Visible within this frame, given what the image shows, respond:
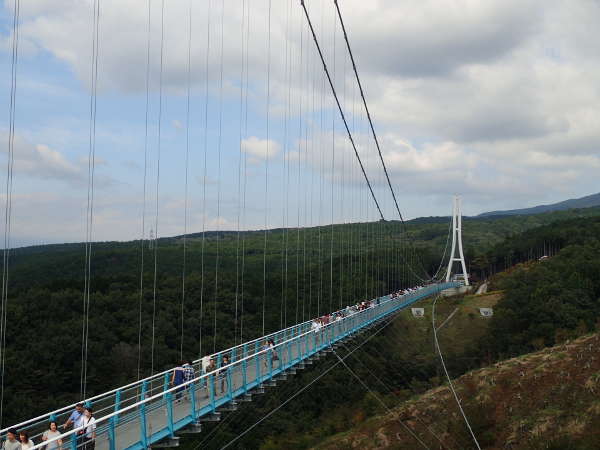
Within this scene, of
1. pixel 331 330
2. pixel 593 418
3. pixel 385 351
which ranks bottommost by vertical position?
pixel 385 351

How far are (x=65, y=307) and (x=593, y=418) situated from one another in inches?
1439

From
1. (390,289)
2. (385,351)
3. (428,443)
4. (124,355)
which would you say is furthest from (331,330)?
(390,289)

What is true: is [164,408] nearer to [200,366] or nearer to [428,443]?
[200,366]

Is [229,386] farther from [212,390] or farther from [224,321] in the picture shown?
[224,321]

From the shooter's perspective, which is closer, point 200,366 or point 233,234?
point 200,366

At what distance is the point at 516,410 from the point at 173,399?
17250 millimetres

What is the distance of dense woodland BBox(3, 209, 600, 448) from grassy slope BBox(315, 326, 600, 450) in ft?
21.4

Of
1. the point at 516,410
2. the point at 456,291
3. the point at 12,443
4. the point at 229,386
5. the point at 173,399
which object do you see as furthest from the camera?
the point at 456,291

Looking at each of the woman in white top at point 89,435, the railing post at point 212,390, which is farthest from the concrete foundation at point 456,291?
the woman in white top at point 89,435

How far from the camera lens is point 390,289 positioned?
76.5 meters

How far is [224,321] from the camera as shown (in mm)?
48844

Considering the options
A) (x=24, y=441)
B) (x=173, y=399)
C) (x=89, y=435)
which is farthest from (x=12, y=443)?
(x=173, y=399)

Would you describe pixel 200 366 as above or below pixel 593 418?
above

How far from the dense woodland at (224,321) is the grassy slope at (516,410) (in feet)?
21.4
